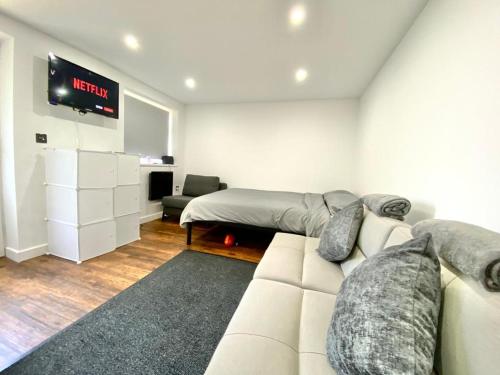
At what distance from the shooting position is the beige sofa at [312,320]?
55cm

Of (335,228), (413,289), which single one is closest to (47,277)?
(335,228)

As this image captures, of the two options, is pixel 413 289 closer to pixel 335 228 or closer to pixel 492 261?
pixel 492 261

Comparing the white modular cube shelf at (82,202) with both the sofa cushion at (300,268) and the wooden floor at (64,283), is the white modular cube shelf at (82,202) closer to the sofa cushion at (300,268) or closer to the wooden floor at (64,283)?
the wooden floor at (64,283)

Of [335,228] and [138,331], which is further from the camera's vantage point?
[335,228]

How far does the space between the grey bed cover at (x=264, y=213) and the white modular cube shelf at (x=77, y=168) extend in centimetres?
111

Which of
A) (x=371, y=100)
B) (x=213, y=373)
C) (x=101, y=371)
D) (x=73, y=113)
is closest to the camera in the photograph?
(x=213, y=373)

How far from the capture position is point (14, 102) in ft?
7.06

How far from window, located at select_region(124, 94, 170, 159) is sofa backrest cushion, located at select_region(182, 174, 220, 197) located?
2.93 ft

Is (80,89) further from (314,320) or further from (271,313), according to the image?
(314,320)

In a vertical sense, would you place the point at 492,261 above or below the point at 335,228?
above

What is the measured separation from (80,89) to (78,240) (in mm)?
1831

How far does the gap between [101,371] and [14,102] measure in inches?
106

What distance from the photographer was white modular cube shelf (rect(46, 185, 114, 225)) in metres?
2.28

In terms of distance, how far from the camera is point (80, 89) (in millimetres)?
2580
